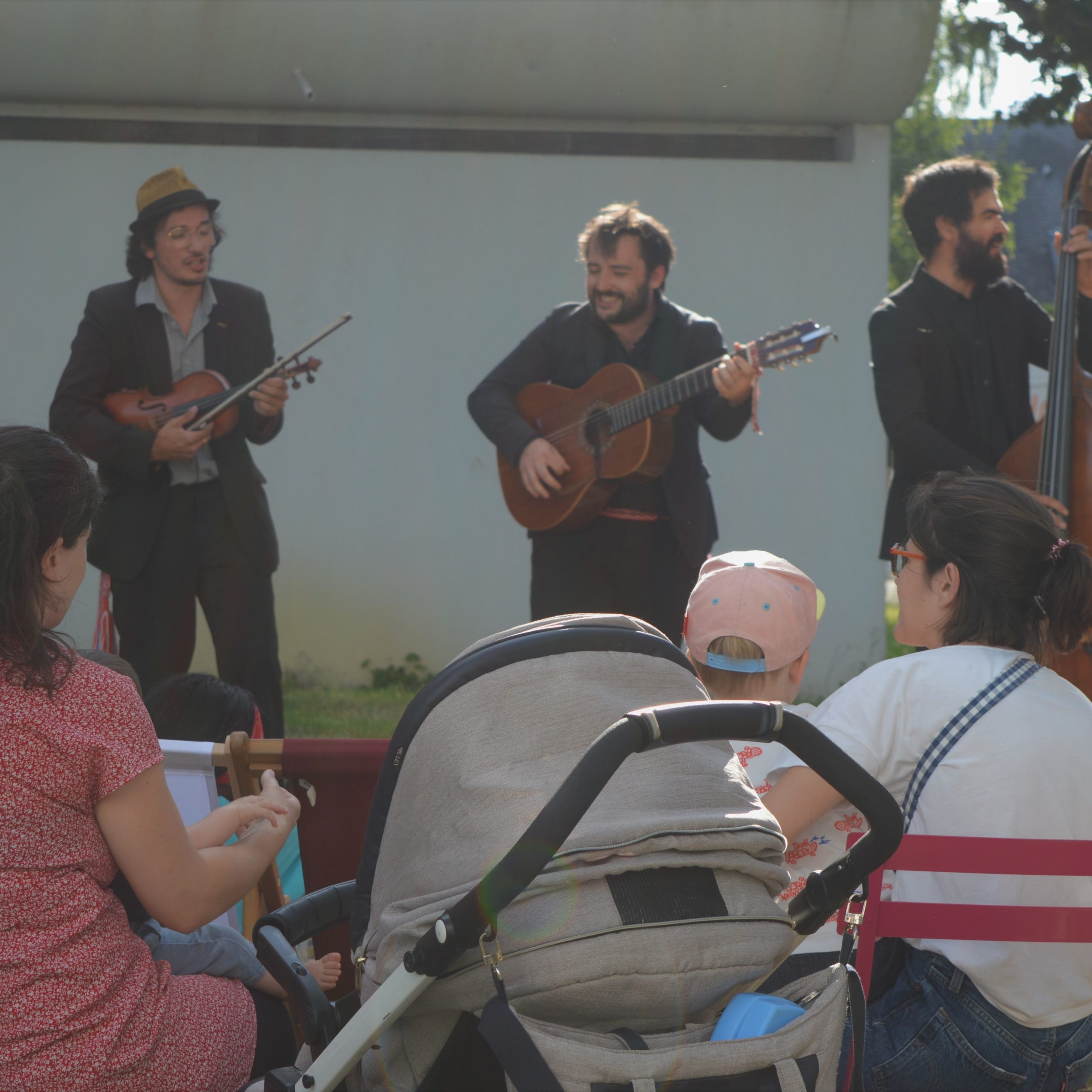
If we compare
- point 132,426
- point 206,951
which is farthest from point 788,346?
point 206,951

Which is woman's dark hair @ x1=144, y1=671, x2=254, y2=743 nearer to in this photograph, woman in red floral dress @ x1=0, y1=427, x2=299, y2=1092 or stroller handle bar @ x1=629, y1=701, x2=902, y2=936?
woman in red floral dress @ x1=0, y1=427, x2=299, y2=1092

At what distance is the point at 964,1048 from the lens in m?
1.81

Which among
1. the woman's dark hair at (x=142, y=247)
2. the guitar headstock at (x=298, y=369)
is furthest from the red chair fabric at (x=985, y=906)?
the woman's dark hair at (x=142, y=247)

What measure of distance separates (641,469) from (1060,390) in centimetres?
143

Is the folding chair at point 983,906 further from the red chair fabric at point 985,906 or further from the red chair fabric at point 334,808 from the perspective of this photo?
the red chair fabric at point 334,808

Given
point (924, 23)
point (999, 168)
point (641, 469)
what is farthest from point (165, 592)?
point (999, 168)

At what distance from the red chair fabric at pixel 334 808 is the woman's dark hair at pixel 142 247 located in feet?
10.3

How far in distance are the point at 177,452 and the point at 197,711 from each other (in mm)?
2061

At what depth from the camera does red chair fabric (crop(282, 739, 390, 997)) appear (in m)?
2.21

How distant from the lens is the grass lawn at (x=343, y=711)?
5.35m

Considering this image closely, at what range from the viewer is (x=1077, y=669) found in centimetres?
343

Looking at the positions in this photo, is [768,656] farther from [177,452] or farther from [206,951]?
[177,452]

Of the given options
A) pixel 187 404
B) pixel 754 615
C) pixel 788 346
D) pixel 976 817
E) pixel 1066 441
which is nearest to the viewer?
pixel 976 817

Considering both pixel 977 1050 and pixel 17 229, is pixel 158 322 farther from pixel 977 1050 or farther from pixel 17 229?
pixel 977 1050
